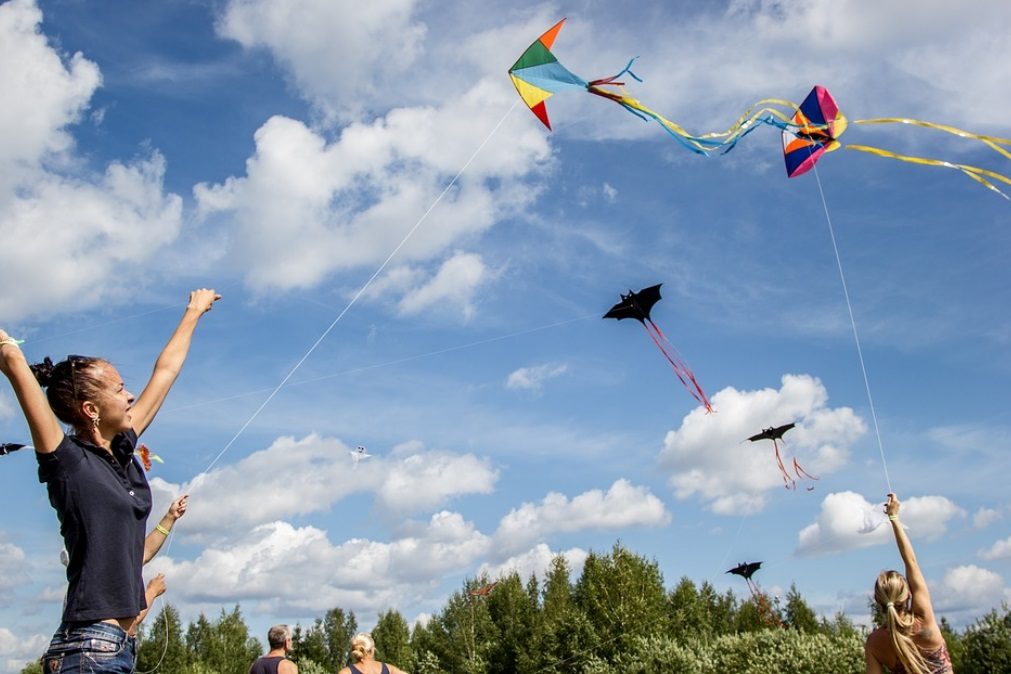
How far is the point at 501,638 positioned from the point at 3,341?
120ft

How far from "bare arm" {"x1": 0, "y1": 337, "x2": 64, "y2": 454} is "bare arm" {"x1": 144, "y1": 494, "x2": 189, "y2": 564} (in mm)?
653

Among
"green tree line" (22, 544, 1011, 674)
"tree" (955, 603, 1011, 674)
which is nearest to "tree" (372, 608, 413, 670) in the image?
"green tree line" (22, 544, 1011, 674)

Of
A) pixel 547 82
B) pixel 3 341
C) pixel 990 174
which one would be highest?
pixel 547 82

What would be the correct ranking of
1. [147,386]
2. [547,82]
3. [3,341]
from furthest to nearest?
[547,82], [147,386], [3,341]

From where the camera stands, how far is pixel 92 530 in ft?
7.43

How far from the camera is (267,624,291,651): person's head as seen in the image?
22.0ft

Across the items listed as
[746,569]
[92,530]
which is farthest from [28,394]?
[746,569]

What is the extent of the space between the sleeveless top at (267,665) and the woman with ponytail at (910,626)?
441 centimetres

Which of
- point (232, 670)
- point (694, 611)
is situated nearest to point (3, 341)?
point (694, 611)

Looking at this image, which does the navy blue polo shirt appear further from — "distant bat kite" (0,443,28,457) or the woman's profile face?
"distant bat kite" (0,443,28,457)

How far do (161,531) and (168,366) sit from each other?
1008mm

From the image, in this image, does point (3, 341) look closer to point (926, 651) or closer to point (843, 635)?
point (926, 651)

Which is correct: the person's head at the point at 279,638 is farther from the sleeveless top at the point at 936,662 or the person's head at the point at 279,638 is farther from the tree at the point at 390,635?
the tree at the point at 390,635

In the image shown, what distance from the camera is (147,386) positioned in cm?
266
